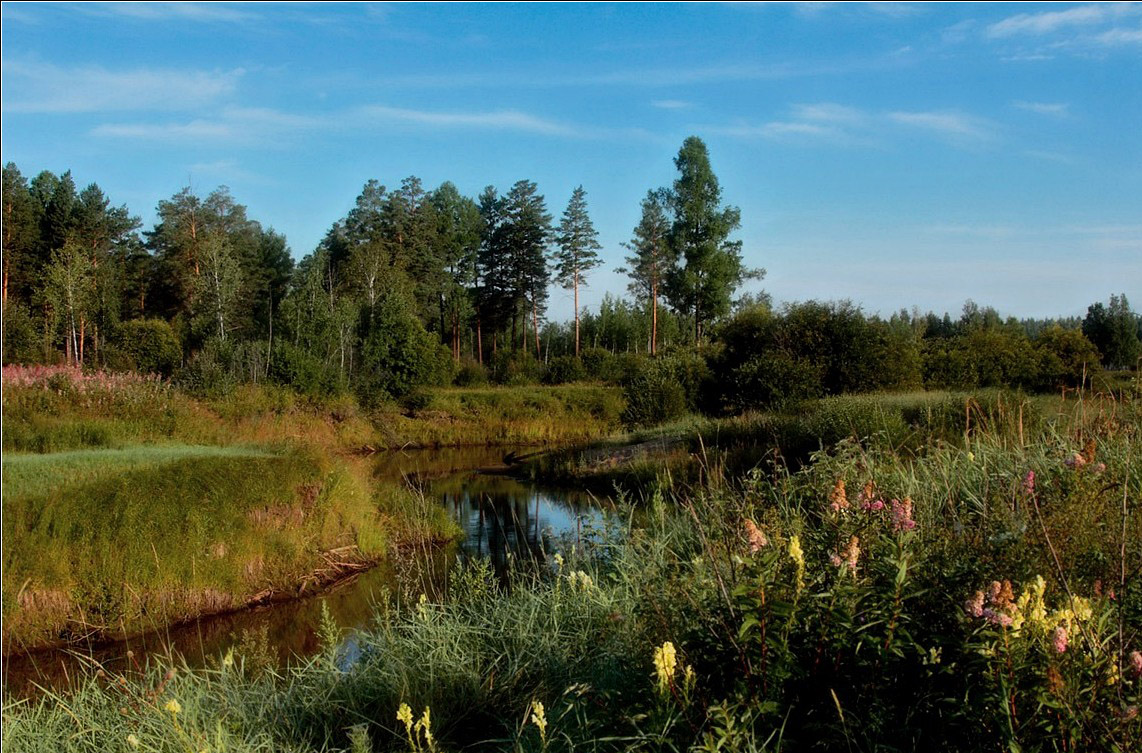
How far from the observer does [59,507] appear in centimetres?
425

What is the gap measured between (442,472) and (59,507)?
15950mm

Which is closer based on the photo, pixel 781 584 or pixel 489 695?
pixel 781 584

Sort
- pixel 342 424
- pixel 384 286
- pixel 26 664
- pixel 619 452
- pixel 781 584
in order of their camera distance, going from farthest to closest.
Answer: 1. pixel 384 286
2. pixel 342 424
3. pixel 619 452
4. pixel 26 664
5. pixel 781 584

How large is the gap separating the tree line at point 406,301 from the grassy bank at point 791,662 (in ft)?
5.87

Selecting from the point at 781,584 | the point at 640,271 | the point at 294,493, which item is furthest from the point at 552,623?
the point at 640,271

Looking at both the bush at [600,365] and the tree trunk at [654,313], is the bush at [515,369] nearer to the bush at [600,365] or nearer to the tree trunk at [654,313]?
the bush at [600,365]

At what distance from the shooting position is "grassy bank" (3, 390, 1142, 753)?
7.32 feet

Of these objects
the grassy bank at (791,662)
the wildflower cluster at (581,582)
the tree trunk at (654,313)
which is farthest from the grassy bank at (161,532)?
the tree trunk at (654,313)

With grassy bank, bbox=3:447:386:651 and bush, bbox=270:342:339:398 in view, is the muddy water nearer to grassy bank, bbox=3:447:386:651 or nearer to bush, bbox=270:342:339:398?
grassy bank, bbox=3:447:386:651

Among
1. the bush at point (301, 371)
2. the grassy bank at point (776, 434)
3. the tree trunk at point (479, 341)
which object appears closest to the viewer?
the grassy bank at point (776, 434)

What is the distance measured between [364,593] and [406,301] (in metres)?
24.1

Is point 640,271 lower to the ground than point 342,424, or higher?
higher

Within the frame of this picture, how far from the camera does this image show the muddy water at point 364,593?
5875mm

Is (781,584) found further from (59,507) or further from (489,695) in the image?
(59,507)
